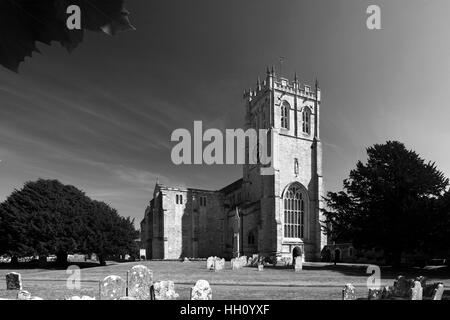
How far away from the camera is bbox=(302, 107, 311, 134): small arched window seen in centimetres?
4916

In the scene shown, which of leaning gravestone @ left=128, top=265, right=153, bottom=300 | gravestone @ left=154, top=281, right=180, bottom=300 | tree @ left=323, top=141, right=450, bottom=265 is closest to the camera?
→ gravestone @ left=154, top=281, right=180, bottom=300

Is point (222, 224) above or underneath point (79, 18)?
underneath

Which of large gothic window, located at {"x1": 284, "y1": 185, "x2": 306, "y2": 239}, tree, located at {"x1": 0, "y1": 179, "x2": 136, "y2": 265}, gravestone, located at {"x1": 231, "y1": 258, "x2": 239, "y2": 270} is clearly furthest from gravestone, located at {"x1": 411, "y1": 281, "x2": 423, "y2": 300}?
tree, located at {"x1": 0, "y1": 179, "x2": 136, "y2": 265}

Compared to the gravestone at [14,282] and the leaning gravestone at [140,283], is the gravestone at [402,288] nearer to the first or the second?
the leaning gravestone at [140,283]

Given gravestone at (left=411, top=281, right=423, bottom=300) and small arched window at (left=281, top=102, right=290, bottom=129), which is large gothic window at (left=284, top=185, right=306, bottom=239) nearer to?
small arched window at (left=281, top=102, right=290, bottom=129)

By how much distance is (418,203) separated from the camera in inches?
1074

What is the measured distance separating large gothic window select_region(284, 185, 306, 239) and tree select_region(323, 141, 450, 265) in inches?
454

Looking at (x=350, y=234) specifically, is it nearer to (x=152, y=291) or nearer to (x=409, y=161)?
(x=409, y=161)

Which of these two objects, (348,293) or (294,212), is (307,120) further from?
(348,293)

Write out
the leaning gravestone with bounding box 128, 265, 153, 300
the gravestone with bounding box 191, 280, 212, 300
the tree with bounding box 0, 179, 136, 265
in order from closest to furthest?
the gravestone with bounding box 191, 280, 212, 300, the leaning gravestone with bounding box 128, 265, 153, 300, the tree with bounding box 0, 179, 136, 265

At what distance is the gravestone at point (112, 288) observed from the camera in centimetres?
1117
